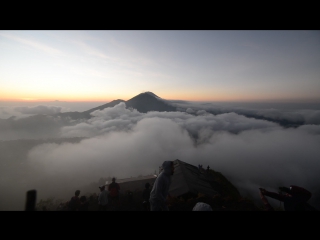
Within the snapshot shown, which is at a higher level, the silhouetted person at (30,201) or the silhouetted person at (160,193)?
the silhouetted person at (30,201)

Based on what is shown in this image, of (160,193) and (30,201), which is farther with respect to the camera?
(160,193)

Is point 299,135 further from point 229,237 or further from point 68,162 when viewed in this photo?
point 68,162

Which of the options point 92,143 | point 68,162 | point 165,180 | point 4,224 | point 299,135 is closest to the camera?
point 4,224

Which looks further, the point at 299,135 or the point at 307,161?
the point at 299,135

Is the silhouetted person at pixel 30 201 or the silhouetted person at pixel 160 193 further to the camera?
the silhouetted person at pixel 160 193

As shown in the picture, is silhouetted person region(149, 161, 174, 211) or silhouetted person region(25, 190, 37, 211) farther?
silhouetted person region(149, 161, 174, 211)

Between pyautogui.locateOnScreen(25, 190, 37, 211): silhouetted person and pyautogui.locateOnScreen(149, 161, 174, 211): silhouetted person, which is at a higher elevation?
pyautogui.locateOnScreen(25, 190, 37, 211): silhouetted person

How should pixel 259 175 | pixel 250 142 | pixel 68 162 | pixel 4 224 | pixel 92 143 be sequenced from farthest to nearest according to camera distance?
1. pixel 92 143
2. pixel 250 142
3. pixel 68 162
4. pixel 259 175
5. pixel 4 224

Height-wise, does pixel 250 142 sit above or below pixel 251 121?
below

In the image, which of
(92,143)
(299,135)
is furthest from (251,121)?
(92,143)

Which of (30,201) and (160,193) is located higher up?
(30,201)
